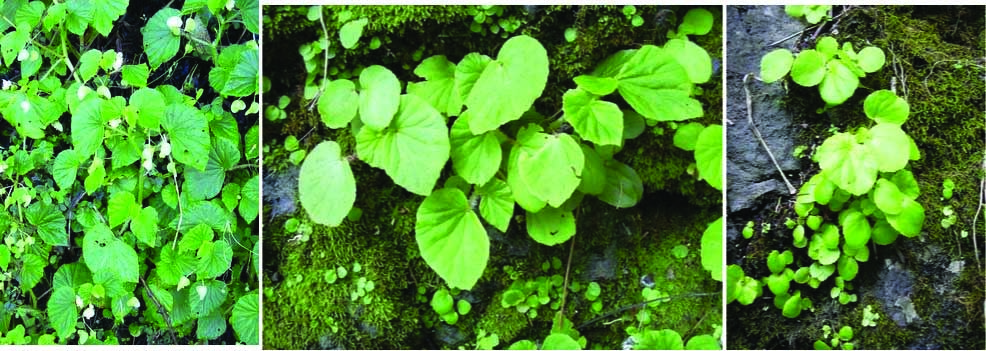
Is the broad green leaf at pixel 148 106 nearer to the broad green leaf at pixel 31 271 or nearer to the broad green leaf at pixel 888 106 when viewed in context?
the broad green leaf at pixel 31 271

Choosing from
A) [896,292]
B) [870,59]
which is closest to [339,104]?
[870,59]

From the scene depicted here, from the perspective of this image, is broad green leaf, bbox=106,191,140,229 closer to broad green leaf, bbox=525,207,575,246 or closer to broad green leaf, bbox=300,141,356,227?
broad green leaf, bbox=300,141,356,227

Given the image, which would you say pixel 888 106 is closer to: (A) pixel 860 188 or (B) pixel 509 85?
(A) pixel 860 188

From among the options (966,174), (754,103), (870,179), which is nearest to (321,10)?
(754,103)

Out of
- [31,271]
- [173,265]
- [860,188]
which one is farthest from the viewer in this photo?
[31,271]

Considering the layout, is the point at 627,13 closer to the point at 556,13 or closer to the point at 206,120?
the point at 556,13

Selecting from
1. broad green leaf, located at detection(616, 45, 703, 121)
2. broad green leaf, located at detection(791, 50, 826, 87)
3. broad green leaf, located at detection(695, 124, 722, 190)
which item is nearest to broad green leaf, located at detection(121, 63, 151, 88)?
broad green leaf, located at detection(616, 45, 703, 121)

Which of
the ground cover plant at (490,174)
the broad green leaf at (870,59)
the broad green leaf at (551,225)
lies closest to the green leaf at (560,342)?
the ground cover plant at (490,174)
